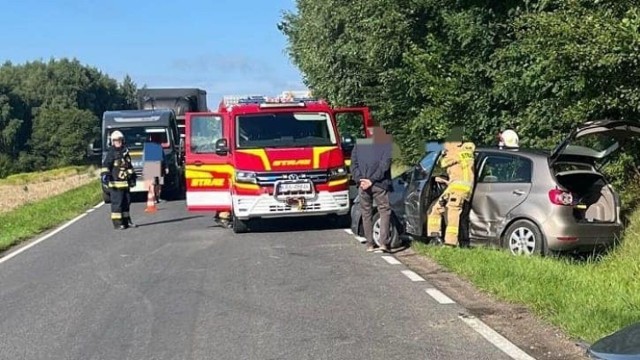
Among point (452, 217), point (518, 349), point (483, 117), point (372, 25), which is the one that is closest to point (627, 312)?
point (518, 349)

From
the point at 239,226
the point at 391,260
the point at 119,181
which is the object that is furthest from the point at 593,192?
the point at 119,181

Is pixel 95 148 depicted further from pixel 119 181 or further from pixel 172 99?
pixel 172 99

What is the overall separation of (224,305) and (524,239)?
14.3 ft

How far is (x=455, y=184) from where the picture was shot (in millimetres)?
11258

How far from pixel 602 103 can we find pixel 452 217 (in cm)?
359

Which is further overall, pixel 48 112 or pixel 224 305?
pixel 48 112

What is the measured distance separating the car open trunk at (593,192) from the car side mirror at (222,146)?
247 inches

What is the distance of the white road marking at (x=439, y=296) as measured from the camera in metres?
8.50

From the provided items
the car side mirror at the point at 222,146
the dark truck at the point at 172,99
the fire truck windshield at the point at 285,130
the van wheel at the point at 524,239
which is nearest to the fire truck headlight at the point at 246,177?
the fire truck windshield at the point at 285,130

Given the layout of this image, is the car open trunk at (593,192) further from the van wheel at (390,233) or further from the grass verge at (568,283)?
the van wheel at (390,233)

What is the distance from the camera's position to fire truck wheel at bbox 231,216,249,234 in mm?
15095

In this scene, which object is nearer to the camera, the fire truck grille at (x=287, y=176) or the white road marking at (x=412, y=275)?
the white road marking at (x=412, y=275)

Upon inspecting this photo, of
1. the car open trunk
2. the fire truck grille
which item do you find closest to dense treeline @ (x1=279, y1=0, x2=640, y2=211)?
the car open trunk

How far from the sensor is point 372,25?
23547 millimetres
